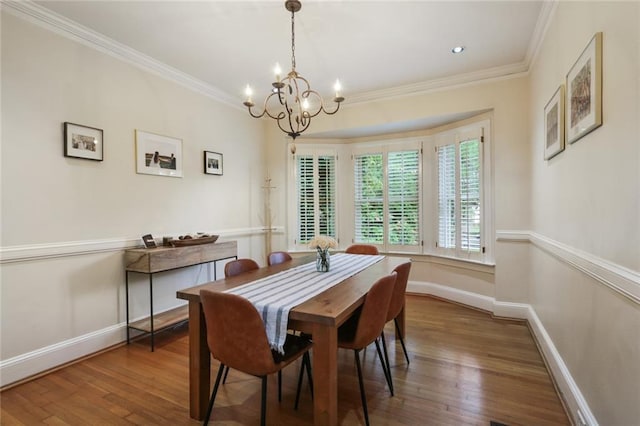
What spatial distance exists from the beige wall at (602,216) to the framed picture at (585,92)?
0.13 feet

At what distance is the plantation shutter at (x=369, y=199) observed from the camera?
4707 mm

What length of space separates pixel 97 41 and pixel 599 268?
396 centimetres

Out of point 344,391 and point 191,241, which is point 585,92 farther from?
point 191,241

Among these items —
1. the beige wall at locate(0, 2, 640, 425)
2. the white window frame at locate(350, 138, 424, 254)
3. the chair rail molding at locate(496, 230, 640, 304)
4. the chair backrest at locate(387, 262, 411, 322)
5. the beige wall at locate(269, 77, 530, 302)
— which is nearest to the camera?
the chair rail molding at locate(496, 230, 640, 304)

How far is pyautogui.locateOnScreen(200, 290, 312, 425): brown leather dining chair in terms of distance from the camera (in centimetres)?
149

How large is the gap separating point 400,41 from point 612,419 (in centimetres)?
296

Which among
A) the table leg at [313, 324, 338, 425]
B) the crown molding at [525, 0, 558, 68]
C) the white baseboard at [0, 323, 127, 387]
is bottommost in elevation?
the white baseboard at [0, 323, 127, 387]

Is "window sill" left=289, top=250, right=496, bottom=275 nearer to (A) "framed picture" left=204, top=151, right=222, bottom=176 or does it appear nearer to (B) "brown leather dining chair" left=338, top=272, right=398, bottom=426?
(A) "framed picture" left=204, top=151, right=222, bottom=176

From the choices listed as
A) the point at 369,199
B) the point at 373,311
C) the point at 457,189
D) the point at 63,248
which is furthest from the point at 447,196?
the point at 63,248

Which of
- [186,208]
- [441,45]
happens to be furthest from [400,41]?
[186,208]

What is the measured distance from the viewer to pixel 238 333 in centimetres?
154

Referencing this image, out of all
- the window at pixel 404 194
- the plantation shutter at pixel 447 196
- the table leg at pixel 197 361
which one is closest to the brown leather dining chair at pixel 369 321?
the table leg at pixel 197 361

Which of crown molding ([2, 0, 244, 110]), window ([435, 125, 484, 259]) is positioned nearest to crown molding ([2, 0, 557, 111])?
crown molding ([2, 0, 244, 110])

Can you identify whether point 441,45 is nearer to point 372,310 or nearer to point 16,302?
point 372,310
